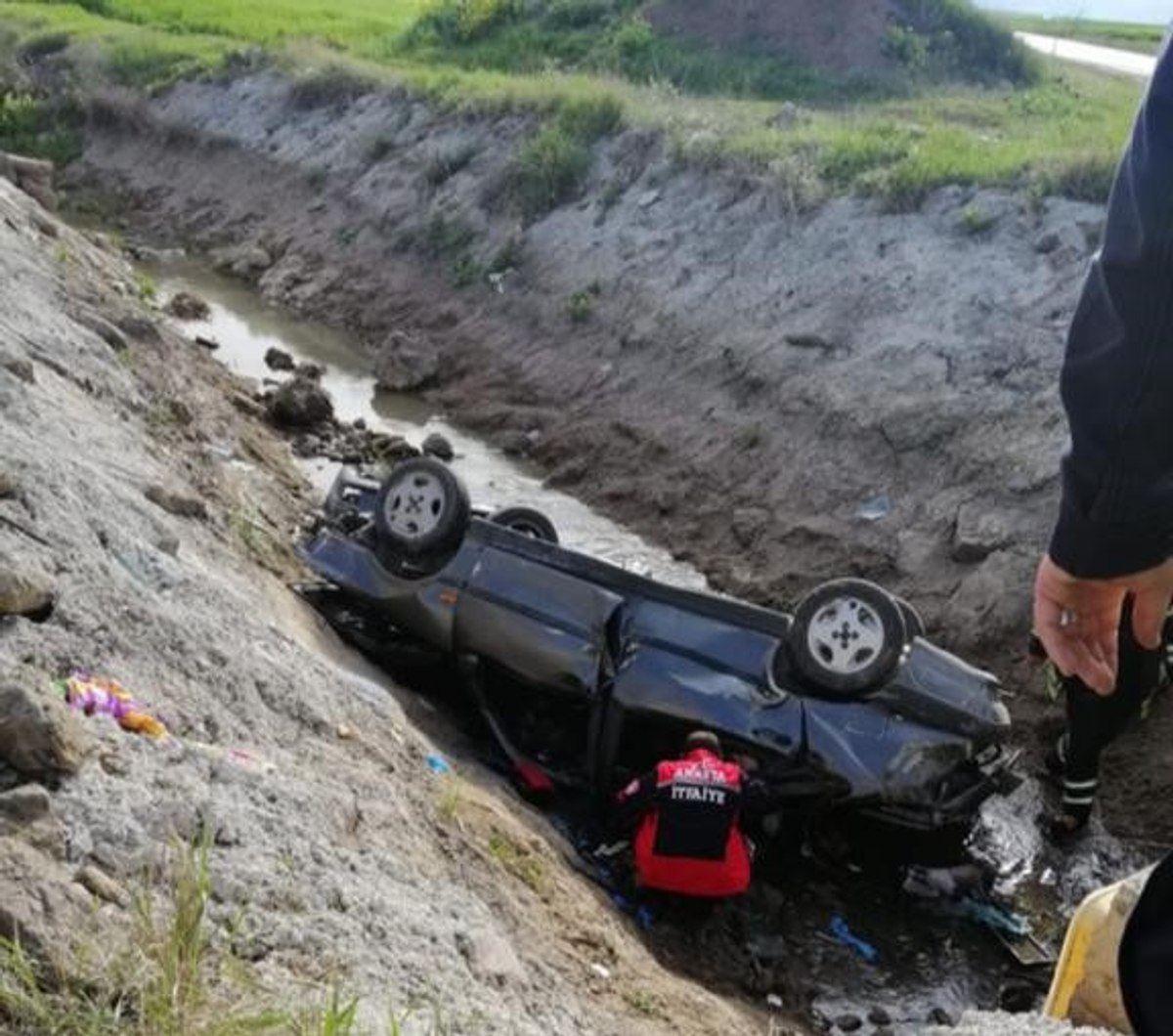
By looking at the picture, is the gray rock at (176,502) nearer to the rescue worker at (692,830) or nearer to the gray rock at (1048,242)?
the rescue worker at (692,830)

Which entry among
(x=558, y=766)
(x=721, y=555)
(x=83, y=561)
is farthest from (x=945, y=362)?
(x=83, y=561)

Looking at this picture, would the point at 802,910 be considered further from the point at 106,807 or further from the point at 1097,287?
the point at 1097,287

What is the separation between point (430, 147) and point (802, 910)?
15.4 m

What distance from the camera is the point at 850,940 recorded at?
7.12 metres

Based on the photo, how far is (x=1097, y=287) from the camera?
2.31 m

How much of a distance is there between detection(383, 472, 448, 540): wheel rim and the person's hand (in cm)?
559

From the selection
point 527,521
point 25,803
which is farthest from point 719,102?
point 25,803

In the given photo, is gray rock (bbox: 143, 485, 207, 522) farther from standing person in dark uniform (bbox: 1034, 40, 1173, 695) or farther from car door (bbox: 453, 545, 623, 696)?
standing person in dark uniform (bbox: 1034, 40, 1173, 695)

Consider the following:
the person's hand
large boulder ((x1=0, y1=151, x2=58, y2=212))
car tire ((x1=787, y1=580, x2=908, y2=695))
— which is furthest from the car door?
large boulder ((x1=0, y1=151, x2=58, y2=212))

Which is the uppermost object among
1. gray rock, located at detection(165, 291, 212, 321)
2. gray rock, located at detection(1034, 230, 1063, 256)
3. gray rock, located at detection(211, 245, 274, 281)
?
gray rock, located at detection(1034, 230, 1063, 256)

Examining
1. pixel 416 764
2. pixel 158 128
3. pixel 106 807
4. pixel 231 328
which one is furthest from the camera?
pixel 158 128

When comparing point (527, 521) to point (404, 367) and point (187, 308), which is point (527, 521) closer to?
point (404, 367)

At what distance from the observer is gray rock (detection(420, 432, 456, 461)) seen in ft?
44.2

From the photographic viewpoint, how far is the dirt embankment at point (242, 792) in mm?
3828
